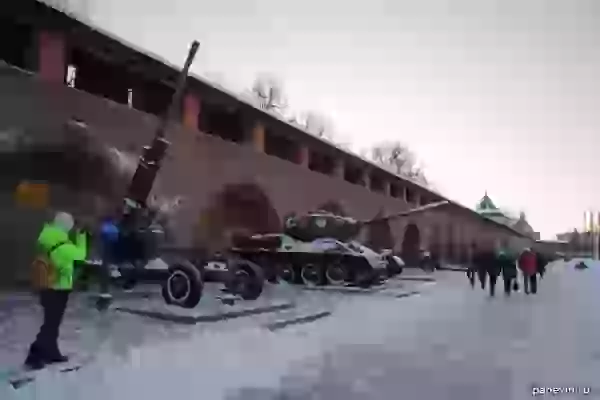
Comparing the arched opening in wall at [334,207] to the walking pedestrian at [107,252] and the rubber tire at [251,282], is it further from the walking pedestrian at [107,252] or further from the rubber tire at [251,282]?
the walking pedestrian at [107,252]

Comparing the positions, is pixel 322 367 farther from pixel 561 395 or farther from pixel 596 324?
pixel 596 324

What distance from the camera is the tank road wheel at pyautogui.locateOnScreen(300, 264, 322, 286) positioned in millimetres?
15453

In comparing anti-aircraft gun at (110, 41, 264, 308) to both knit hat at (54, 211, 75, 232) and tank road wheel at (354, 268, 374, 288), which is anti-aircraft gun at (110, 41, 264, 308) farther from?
tank road wheel at (354, 268, 374, 288)

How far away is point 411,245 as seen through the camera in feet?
86.2

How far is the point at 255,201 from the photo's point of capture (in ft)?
51.0

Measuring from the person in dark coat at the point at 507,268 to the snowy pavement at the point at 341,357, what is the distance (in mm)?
4628

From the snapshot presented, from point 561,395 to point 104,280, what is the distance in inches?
259

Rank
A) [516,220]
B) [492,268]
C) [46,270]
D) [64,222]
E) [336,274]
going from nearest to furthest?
[46,270]
[64,222]
[516,220]
[336,274]
[492,268]

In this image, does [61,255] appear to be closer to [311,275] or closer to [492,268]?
[311,275]

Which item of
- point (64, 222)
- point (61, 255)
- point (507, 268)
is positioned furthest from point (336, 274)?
point (61, 255)

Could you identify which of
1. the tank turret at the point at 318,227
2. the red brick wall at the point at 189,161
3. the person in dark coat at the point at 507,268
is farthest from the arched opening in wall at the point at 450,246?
the tank turret at the point at 318,227

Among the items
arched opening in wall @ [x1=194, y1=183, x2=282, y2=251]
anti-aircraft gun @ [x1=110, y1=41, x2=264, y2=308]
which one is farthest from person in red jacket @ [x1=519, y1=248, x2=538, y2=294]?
anti-aircraft gun @ [x1=110, y1=41, x2=264, y2=308]

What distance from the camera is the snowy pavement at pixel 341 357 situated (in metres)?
5.19

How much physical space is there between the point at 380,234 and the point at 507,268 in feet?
15.4
